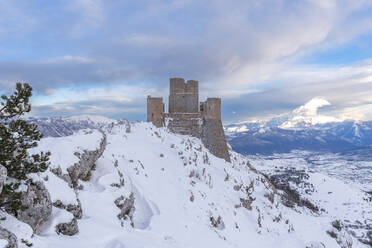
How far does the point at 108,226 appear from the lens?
26.3 ft

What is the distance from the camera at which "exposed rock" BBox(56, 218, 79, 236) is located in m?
6.68

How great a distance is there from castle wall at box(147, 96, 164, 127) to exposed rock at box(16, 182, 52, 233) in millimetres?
29550

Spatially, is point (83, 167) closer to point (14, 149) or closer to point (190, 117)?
point (14, 149)

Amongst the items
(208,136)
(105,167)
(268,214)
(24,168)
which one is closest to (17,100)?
(24,168)

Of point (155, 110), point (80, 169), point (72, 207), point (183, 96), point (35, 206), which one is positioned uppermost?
point (183, 96)

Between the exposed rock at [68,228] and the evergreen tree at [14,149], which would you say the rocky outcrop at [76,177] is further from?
the evergreen tree at [14,149]

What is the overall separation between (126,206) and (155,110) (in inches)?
1031

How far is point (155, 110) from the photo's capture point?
3609 cm

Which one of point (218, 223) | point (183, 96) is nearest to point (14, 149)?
point (218, 223)

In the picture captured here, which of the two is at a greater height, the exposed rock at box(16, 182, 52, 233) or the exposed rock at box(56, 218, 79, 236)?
the exposed rock at box(16, 182, 52, 233)

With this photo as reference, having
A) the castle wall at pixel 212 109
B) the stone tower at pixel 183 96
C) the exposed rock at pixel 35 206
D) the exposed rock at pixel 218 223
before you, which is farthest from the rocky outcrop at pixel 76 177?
the stone tower at pixel 183 96

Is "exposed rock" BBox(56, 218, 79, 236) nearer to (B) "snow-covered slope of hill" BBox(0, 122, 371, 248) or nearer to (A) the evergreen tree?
(B) "snow-covered slope of hill" BBox(0, 122, 371, 248)

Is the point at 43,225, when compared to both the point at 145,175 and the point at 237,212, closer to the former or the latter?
the point at 145,175

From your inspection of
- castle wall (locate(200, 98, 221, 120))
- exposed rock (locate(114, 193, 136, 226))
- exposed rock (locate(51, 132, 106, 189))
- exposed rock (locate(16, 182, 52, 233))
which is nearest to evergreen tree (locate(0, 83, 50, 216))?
exposed rock (locate(16, 182, 52, 233))
